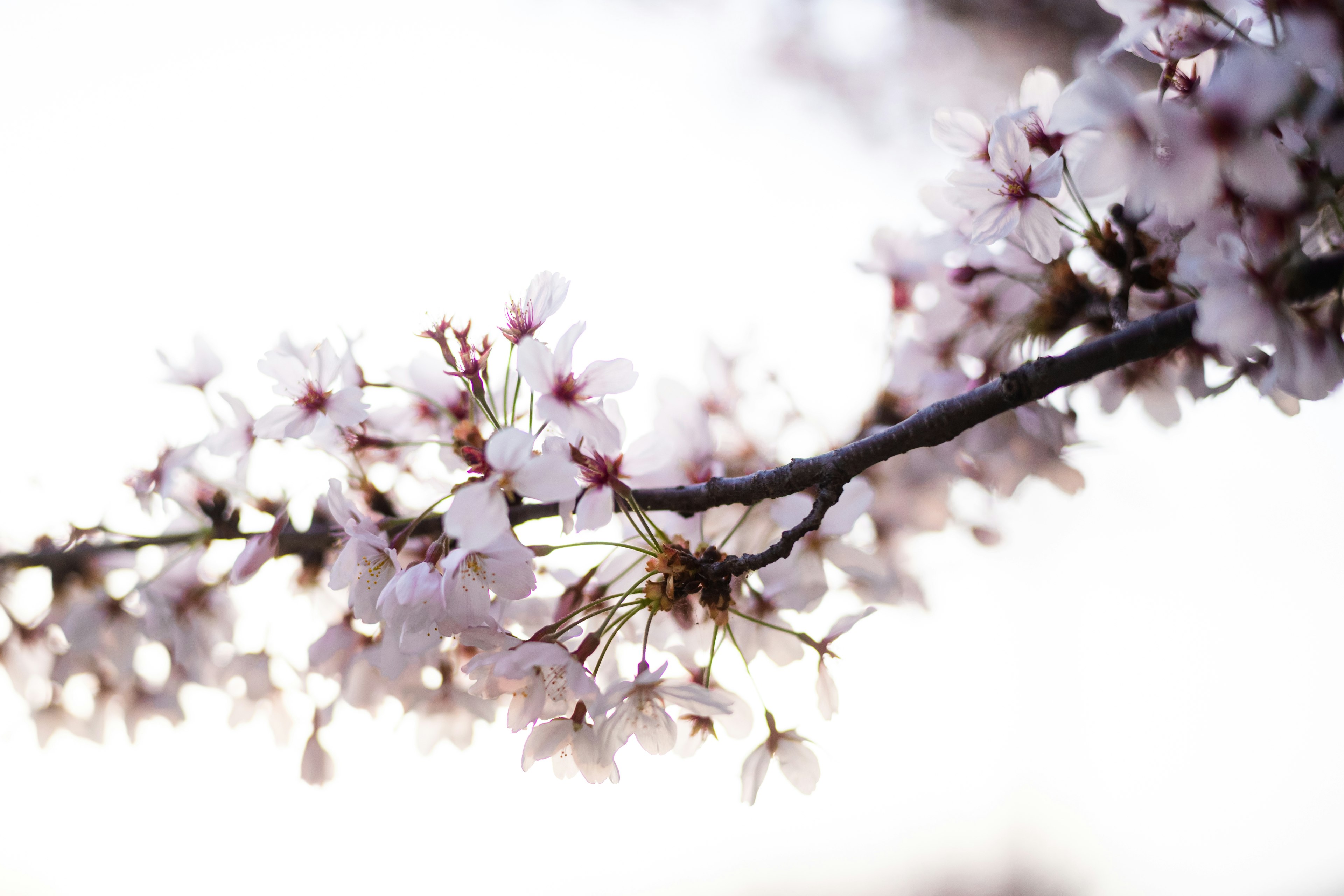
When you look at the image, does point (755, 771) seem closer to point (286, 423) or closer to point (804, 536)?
point (804, 536)

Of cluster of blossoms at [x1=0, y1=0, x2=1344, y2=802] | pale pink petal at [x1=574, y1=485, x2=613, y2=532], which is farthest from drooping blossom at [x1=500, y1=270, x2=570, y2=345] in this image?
pale pink petal at [x1=574, y1=485, x2=613, y2=532]

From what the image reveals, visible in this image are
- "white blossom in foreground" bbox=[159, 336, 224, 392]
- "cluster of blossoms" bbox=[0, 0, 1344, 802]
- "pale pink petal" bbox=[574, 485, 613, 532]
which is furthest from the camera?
"white blossom in foreground" bbox=[159, 336, 224, 392]

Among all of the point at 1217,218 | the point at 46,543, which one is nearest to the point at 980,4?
the point at 1217,218

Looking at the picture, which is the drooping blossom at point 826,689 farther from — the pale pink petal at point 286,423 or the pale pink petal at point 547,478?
the pale pink petal at point 286,423

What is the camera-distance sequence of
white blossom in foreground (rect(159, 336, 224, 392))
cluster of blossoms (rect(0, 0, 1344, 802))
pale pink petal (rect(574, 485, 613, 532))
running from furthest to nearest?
1. white blossom in foreground (rect(159, 336, 224, 392))
2. pale pink petal (rect(574, 485, 613, 532))
3. cluster of blossoms (rect(0, 0, 1344, 802))

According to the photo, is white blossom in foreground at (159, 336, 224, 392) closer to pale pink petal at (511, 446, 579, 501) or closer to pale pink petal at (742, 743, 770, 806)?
pale pink petal at (511, 446, 579, 501)

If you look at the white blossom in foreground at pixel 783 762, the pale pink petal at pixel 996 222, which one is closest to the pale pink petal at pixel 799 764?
the white blossom in foreground at pixel 783 762

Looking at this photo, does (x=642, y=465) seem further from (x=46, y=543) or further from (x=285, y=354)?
(x=46, y=543)

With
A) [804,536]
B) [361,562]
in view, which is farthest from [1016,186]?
[361,562]
